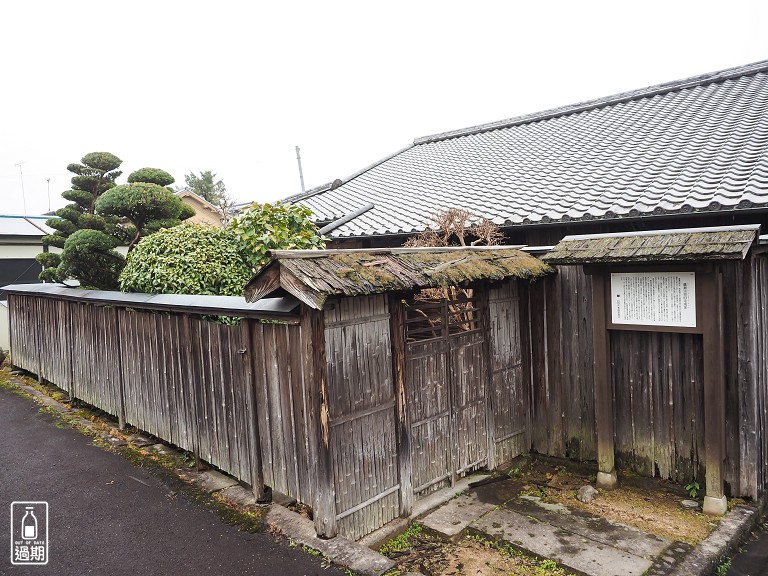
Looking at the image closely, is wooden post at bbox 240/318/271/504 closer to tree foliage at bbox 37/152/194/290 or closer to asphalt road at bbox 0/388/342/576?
asphalt road at bbox 0/388/342/576

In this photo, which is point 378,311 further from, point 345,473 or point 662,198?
point 662,198

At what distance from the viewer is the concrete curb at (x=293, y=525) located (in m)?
4.96

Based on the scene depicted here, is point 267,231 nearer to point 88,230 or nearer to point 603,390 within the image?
point 88,230

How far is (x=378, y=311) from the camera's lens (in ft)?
19.4

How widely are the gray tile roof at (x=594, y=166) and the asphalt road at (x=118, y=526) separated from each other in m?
5.76

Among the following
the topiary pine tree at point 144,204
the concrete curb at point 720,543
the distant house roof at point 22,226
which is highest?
the distant house roof at point 22,226

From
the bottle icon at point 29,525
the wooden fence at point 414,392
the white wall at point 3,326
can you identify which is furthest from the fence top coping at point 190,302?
the white wall at point 3,326

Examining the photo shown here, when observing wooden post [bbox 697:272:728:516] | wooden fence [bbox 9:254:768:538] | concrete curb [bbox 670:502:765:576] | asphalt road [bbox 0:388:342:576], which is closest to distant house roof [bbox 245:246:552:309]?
wooden fence [bbox 9:254:768:538]

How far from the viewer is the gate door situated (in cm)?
642

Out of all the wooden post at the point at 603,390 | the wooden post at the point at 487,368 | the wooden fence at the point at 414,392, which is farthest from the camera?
the wooden post at the point at 487,368

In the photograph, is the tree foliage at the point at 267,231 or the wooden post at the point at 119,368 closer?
the tree foliage at the point at 267,231

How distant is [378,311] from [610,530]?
3.62 metres

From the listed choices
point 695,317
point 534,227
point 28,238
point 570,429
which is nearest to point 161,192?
point 534,227

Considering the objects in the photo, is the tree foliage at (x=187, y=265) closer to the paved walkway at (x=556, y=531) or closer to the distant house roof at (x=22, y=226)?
the paved walkway at (x=556, y=531)
